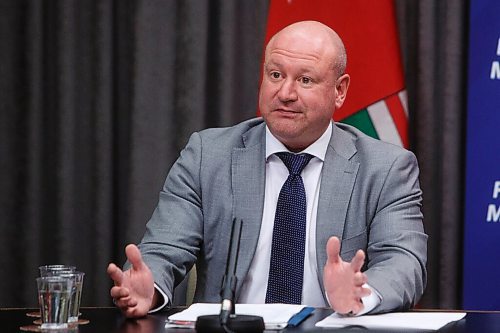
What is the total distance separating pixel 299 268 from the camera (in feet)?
Result: 9.06

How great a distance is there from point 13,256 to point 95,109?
2.59 feet

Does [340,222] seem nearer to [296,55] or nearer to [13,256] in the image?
[296,55]

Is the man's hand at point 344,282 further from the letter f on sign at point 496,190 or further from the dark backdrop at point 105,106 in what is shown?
the dark backdrop at point 105,106

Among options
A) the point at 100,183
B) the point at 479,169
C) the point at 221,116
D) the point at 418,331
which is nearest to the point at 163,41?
the point at 221,116

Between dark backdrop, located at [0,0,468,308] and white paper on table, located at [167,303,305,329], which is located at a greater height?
dark backdrop, located at [0,0,468,308]

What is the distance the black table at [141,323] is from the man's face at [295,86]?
75 cm

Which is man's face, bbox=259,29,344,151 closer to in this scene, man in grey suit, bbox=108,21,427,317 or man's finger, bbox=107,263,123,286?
man in grey suit, bbox=108,21,427,317

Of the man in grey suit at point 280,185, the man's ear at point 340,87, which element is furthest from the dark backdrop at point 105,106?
the man in grey suit at point 280,185

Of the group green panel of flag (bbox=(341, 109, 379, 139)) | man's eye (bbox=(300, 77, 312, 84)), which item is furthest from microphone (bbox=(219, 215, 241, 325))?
green panel of flag (bbox=(341, 109, 379, 139))

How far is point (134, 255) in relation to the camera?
2297mm

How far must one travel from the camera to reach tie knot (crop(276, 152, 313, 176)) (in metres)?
2.89

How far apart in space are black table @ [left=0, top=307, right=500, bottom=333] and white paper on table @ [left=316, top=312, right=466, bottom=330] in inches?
1.0

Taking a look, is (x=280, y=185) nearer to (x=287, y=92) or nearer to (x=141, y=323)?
(x=287, y=92)

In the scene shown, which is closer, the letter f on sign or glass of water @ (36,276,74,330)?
glass of water @ (36,276,74,330)
